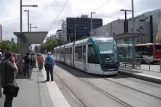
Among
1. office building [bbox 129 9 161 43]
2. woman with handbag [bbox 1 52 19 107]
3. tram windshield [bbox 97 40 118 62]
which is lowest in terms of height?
woman with handbag [bbox 1 52 19 107]

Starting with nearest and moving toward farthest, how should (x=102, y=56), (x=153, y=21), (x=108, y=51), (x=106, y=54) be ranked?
(x=102, y=56) < (x=106, y=54) < (x=108, y=51) < (x=153, y=21)

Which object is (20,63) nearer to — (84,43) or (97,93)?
(84,43)

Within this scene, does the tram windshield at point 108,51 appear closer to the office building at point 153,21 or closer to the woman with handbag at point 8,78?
the woman with handbag at point 8,78

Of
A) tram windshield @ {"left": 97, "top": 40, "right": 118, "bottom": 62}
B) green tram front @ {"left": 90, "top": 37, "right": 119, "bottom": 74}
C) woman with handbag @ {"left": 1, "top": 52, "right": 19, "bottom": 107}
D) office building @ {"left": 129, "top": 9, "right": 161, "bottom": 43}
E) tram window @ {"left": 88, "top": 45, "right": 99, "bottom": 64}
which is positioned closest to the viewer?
woman with handbag @ {"left": 1, "top": 52, "right": 19, "bottom": 107}

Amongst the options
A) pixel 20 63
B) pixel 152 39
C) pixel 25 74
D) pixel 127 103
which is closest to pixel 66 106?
pixel 127 103

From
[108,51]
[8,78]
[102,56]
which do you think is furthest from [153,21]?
[8,78]

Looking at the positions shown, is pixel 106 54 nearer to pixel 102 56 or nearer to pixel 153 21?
pixel 102 56

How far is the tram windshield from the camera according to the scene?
71.0 feet

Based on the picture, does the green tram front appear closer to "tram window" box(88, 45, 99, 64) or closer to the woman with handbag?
"tram window" box(88, 45, 99, 64)

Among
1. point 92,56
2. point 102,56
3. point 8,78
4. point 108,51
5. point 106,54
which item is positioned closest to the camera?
point 8,78

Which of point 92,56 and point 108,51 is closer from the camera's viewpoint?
point 108,51

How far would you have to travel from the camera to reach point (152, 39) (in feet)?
227

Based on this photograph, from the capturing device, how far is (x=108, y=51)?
72.0 feet

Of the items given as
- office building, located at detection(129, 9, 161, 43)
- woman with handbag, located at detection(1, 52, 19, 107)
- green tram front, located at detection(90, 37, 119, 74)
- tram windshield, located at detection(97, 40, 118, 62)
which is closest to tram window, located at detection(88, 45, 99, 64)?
green tram front, located at detection(90, 37, 119, 74)
